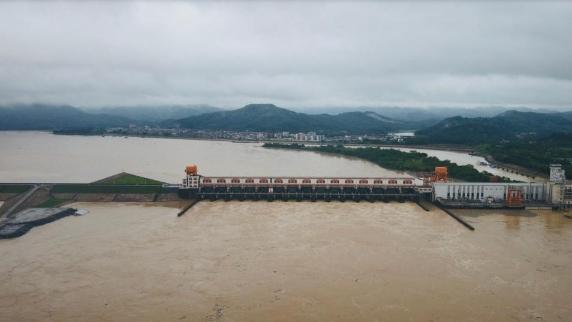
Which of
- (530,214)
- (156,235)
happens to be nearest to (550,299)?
(530,214)

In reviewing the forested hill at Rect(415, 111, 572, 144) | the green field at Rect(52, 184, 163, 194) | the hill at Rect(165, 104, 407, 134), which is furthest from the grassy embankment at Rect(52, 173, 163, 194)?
the hill at Rect(165, 104, 407, 134)

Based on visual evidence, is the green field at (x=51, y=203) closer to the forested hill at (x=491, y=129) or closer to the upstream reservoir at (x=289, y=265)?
the upstream reservoir at (x=289, y=265)

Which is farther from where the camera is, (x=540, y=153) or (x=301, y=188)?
(x=540, y=153)

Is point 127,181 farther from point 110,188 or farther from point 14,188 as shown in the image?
point 14,188

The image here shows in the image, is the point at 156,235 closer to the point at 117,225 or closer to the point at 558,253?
the point at 117,225

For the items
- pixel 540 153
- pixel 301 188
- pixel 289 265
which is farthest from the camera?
pixel 540 153

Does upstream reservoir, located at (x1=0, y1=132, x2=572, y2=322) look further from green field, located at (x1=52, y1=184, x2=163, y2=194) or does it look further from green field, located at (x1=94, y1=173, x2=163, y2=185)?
green field, located at (x1=94, y1=173, x2=163, y2=185)

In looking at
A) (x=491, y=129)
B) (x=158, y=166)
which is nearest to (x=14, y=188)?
(x=158, y=166)
